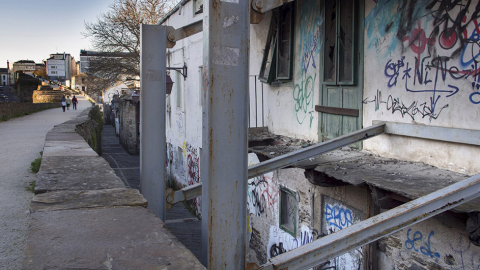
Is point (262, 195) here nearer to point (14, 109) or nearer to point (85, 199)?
point (85, 199)

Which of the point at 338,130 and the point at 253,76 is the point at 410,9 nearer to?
the point at 338,130

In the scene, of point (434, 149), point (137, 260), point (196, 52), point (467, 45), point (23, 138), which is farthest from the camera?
point (196, 52)

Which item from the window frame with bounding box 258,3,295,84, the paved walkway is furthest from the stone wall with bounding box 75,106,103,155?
the window frame with bounding box 258,3,295,84

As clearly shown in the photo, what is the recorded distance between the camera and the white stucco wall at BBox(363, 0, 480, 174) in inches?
167

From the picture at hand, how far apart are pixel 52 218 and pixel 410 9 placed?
437 cm

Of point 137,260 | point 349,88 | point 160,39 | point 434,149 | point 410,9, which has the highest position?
point 410,9

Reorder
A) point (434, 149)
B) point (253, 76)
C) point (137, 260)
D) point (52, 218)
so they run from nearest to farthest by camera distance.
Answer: point (137, 260)
point (52, 218)
point (434, 149)
point (253, 76)

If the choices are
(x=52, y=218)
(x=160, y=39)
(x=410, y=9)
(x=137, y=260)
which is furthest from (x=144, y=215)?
(x=410, y=9)

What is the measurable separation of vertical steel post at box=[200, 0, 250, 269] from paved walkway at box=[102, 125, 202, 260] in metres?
7.99

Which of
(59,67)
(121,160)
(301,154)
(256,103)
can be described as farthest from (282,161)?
(59,67)

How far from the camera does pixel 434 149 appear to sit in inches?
185

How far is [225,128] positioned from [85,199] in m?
1.48

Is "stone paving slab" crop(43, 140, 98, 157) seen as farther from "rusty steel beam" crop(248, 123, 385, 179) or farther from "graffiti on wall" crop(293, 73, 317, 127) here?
"graffiti on wall" crop(293, 73, 317, 127)

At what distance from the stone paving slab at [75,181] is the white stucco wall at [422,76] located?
3.38 m
